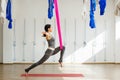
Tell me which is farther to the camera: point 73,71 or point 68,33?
point 68,33

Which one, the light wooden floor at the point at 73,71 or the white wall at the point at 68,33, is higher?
the white wall at the point at 68,33

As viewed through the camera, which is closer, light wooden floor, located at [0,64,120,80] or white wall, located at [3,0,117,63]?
light wooden floor, located at [0,64,120,80]

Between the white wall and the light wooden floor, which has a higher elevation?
the white wall

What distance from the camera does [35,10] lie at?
1539 centimetres

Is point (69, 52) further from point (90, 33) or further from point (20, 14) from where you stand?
point (20, 14)

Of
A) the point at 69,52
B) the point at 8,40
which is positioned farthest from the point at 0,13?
the point at 69,52

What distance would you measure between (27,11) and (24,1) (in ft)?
1.78

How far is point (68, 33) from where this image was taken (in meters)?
15.4

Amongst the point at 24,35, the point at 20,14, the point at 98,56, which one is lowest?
the point at 98,56

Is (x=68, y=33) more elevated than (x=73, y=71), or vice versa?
(x=68, y=33)

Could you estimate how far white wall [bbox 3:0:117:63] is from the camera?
1531 centimetres

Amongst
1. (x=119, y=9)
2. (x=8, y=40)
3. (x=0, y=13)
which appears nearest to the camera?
(x=119, y=9)

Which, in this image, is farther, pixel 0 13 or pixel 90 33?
pixel 90 33

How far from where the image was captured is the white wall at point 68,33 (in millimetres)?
15312
